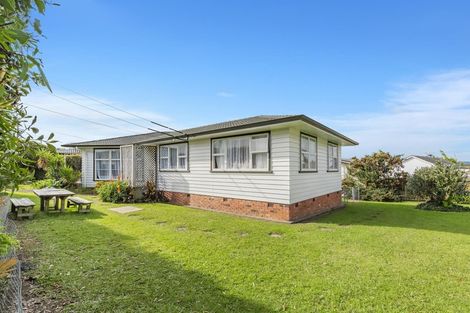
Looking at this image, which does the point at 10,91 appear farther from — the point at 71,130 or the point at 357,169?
the point at 71,130

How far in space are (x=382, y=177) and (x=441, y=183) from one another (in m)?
4.21

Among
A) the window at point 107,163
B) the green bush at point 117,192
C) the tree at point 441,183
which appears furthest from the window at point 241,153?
the window at point 107,163

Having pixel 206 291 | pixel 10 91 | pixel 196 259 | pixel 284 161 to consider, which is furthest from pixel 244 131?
pixel 10 91

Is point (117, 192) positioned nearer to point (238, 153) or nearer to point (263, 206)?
point (238, 153)

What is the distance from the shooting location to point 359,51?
1122cm

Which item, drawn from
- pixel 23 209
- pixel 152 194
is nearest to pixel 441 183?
pixel 152 194

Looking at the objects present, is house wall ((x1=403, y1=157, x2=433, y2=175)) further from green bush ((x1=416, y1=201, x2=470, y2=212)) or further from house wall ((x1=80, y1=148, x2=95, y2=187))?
house wall ((x1=80, y1=148, x2=95, y2=187))

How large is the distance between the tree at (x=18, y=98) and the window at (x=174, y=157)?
10332 millimetres

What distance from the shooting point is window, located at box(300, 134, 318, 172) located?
934 centimetres

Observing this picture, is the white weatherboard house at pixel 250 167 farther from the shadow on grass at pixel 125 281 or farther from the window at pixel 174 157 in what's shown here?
the shadow on grass at pixel 125 281

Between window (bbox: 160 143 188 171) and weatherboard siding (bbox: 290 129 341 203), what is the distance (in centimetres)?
525

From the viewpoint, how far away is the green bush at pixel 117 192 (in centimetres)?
1246

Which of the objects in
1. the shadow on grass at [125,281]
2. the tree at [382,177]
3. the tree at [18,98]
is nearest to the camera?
the tree at [18,98]

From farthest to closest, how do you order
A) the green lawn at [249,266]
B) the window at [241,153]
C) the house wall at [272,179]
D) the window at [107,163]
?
1. the window at [107,163]
2. the window at [241,153]
3. the house wall at [272,179]
4. the green lawn at [249,266]
